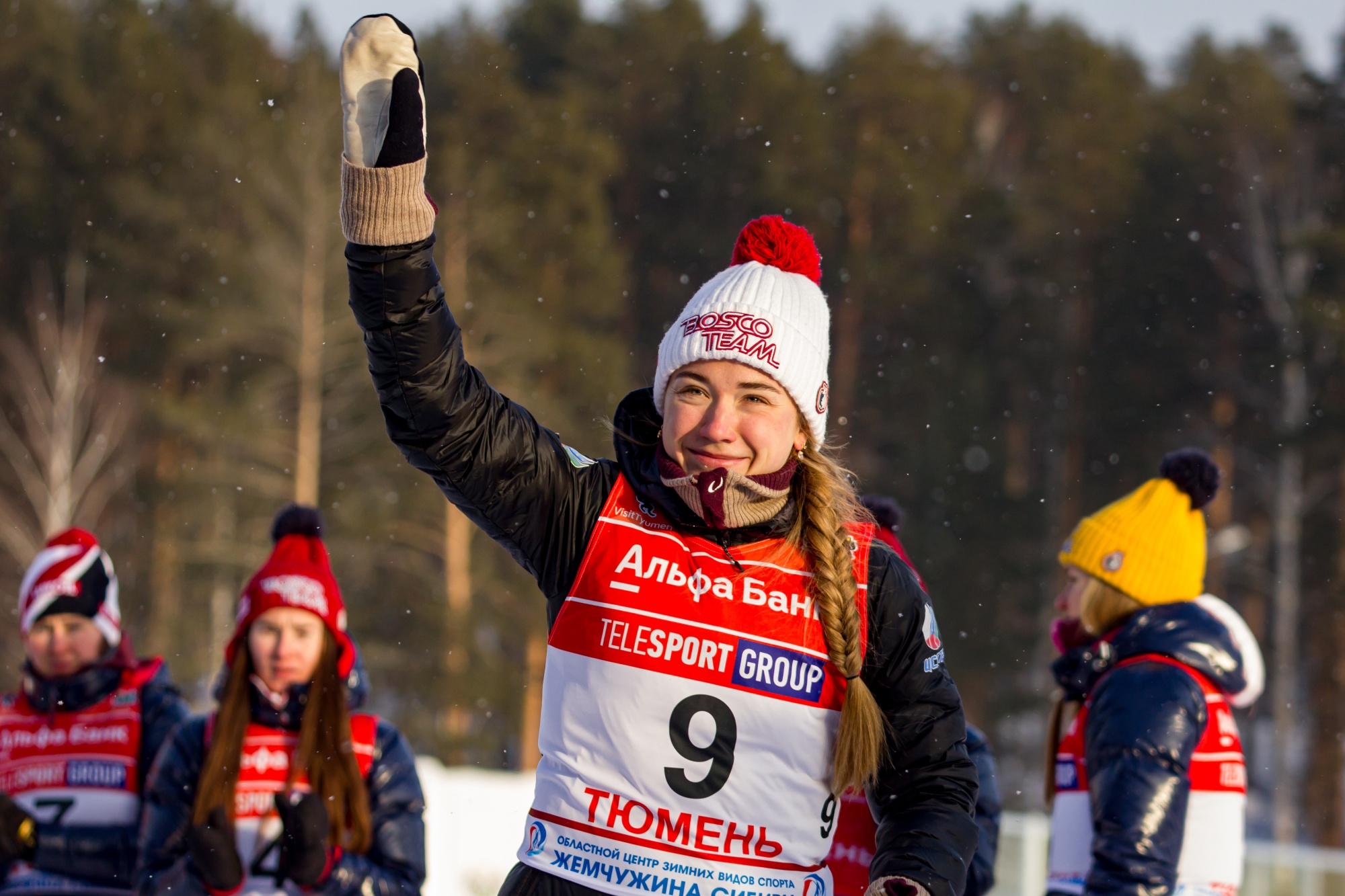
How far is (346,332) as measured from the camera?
22.5m

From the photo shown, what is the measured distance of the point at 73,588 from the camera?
5.00 meters

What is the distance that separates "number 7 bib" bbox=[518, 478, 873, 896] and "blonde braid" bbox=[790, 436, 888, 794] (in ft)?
0.13

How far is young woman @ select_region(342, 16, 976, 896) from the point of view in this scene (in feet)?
8.02

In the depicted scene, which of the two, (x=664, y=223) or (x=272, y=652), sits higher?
(x=664, y=223)

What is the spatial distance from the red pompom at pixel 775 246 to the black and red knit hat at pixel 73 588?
3085 mm

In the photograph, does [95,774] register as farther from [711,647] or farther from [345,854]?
[711,647]

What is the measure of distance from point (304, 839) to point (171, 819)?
495mm

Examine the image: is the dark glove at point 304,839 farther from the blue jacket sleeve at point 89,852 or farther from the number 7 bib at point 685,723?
the number 7 bib at point 685,723

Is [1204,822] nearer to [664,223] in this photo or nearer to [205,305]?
[205,305]

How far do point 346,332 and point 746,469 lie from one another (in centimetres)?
2065

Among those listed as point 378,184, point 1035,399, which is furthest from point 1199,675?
point 1035,399

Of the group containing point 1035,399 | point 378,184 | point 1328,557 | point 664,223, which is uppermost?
point 664,223

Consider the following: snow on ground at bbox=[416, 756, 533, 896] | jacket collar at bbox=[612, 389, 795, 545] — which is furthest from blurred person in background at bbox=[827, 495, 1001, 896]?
snow on ground at bbox=[416, 756, 533, 896]

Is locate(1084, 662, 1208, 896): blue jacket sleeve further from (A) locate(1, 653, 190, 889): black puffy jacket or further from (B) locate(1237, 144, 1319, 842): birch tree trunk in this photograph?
(B) locate(1237, 144, 1319, 842): birch tree trunk
